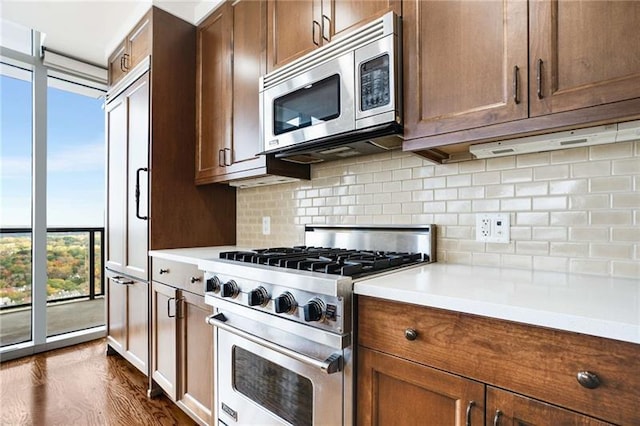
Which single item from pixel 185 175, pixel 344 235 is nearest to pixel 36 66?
pixel 185 175

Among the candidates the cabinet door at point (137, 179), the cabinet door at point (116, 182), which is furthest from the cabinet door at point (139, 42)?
the cabinet door at point (116, 182)

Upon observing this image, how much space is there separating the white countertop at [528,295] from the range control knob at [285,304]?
26 centimetres

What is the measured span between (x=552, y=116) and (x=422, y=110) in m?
0.41

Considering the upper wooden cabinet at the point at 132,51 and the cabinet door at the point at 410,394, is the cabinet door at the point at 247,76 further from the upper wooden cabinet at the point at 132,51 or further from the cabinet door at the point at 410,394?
the cabinet door at the point at 410,394

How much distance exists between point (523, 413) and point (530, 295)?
0.28m

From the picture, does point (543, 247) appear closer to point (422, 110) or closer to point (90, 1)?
point (422, 110)

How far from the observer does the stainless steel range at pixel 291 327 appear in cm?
110

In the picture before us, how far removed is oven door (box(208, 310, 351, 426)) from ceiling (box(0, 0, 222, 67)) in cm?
204

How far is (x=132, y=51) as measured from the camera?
248 centimetres

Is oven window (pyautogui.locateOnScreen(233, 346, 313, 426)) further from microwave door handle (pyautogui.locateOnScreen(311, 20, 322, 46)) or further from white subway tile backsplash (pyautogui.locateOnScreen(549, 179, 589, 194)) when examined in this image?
microwave door handle (pyautogui.locateOnScreen(311, 20, 322, 46))

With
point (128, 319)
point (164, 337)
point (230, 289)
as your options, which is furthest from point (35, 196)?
point (230, 289)

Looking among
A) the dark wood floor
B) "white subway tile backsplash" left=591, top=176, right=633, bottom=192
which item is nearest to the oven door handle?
the dark wood floor

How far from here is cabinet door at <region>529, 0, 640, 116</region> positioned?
89cm

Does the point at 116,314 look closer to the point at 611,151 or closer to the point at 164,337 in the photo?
the point at 164,337
